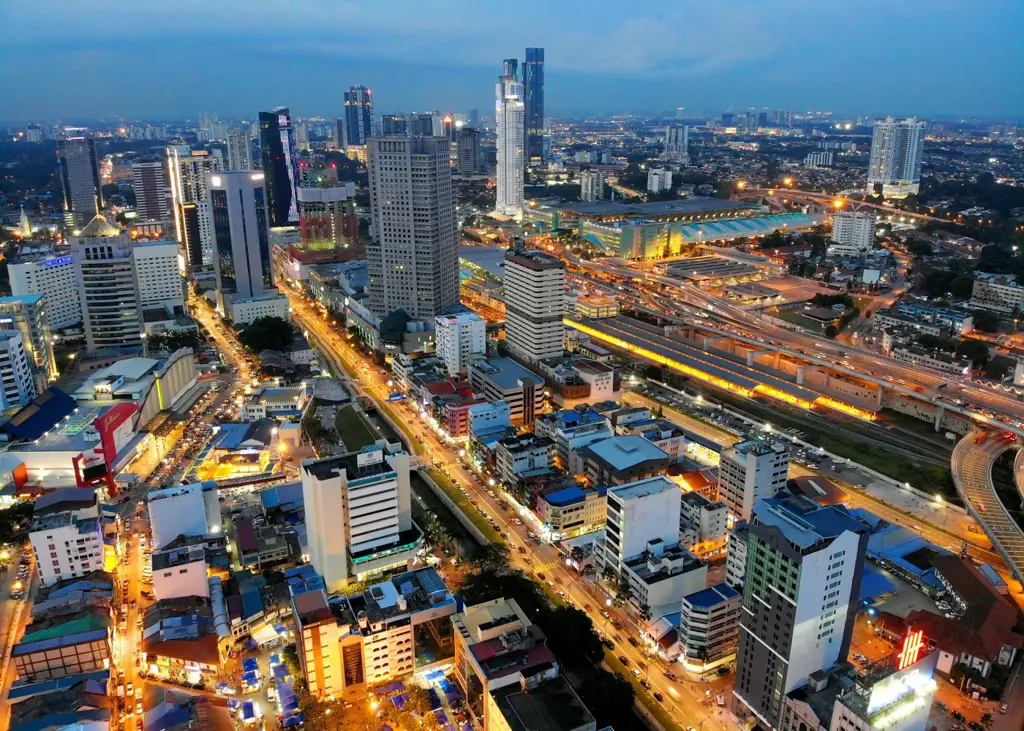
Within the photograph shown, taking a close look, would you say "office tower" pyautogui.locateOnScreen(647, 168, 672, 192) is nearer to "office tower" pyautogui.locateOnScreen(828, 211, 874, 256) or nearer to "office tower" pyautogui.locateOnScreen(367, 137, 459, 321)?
"office tower" pyautogui.locateOnScreen(828, 211, 874, 256)

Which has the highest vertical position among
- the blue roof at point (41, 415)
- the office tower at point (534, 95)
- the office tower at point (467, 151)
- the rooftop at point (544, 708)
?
the office tower at point (534, 95)

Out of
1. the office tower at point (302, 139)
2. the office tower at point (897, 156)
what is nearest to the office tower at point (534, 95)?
the office tower at point (302, 139)

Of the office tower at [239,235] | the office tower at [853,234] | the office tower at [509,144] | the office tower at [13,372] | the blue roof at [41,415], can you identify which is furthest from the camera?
the office tower at [509,144]

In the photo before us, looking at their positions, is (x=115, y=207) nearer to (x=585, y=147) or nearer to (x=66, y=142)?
(x=66, y=142)

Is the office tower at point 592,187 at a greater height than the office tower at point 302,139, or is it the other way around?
the office tower at point 302,139

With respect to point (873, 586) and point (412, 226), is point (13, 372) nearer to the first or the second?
point (412, 226)

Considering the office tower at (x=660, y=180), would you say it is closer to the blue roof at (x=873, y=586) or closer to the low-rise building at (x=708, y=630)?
the blue roof at (x=873, y=586)
